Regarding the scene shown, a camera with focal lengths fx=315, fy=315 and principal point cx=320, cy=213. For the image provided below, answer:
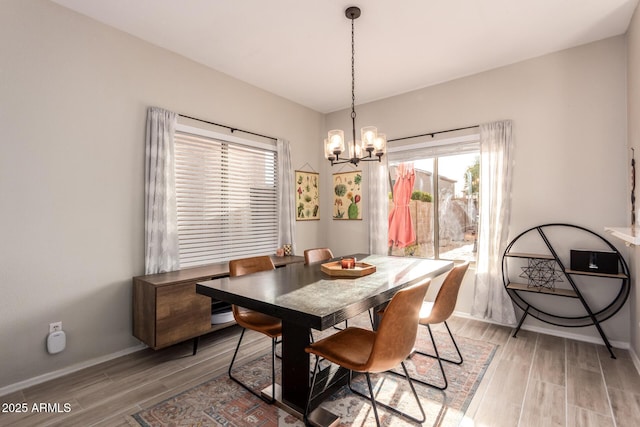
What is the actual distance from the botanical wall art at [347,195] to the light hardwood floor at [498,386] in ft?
7.38

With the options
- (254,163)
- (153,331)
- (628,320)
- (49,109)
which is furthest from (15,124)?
(628,320)

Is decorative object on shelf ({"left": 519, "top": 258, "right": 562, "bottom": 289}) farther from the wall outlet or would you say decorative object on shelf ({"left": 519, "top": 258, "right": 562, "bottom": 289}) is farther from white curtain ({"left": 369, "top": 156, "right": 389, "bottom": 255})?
the wall outlet

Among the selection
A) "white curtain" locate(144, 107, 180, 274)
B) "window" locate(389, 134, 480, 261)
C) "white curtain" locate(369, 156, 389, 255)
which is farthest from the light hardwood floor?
"white curtain" locate(369, 156, 389, 255)

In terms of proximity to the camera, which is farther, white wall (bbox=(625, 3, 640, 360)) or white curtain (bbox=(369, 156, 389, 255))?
white curtain (bbox=(369, 156, 389, 255))

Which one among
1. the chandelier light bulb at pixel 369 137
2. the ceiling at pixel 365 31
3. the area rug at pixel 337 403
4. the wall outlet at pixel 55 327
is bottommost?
the area rug at pixel 337 403

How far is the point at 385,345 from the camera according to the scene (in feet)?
5.02

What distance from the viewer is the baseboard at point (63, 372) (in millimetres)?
2148

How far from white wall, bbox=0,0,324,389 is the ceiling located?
29 centimetres

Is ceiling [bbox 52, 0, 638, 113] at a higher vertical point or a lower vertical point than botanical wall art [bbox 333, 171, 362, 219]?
higher

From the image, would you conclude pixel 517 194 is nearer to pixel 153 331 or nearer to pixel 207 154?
pixel 207 154

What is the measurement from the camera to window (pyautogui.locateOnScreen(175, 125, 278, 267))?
3.18 meters

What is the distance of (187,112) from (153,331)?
6.76ft

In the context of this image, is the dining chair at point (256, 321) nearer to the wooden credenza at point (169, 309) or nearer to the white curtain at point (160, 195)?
the wooden credenza at point (169, 309)

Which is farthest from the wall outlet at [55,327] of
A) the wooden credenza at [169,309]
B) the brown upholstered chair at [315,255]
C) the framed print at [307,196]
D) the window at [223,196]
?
the framed print at [307,196]
